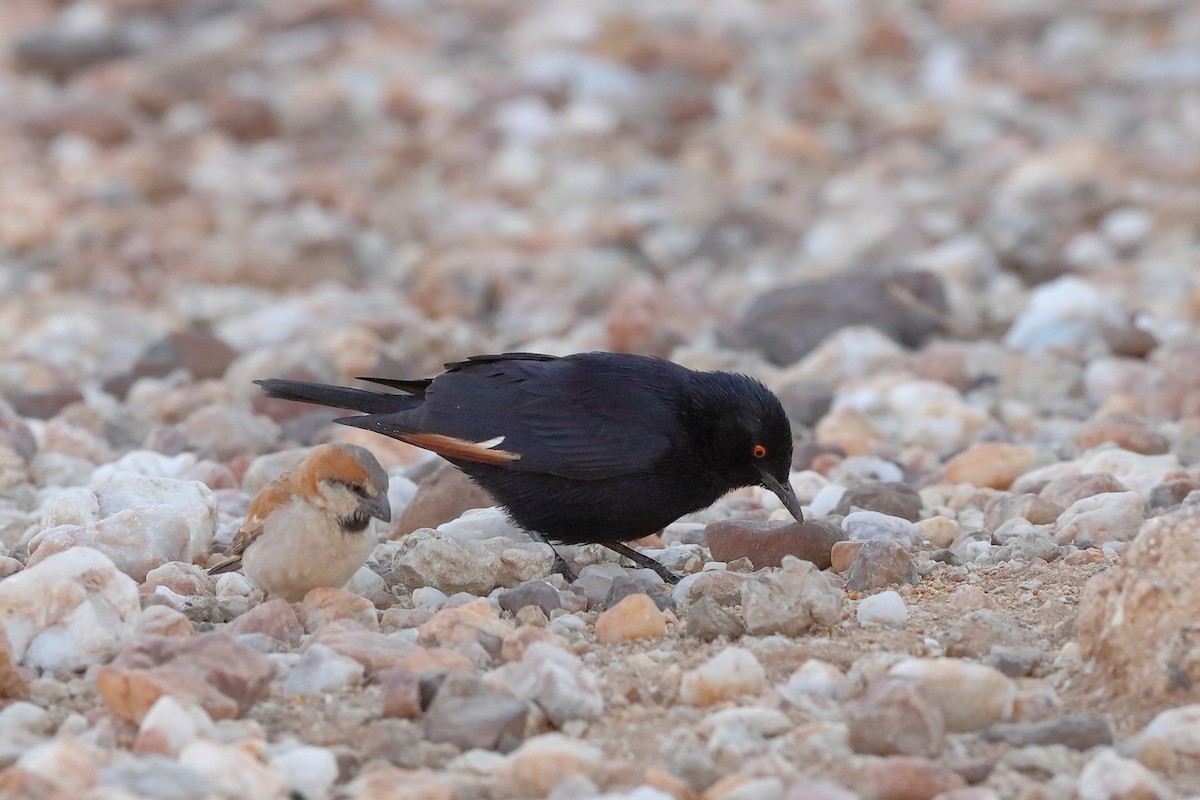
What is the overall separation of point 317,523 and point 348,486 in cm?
14

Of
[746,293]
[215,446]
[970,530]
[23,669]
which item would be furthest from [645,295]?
[23,669]

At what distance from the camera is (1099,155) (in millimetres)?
11516

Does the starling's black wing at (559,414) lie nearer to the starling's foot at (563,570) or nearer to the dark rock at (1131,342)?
the starling's foot at (563,570)

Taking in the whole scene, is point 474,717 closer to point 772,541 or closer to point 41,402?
point 772,541

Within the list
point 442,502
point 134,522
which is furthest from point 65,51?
point 134,522

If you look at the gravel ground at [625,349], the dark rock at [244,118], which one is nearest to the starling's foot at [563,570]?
the gravel ground at [625,349]

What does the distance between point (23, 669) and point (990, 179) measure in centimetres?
899

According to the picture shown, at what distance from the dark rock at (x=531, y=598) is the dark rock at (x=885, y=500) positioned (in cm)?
136

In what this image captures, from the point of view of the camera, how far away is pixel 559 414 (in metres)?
5.11

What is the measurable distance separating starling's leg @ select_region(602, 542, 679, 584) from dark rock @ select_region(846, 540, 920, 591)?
1.86 ft

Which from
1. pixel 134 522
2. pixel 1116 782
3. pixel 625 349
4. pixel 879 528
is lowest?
pixel 625 349

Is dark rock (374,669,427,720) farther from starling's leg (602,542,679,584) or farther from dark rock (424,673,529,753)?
starling's leg (602,542,679,584)

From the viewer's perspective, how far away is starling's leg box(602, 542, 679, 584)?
495 cm

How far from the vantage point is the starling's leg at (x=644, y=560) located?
4.95 metres
